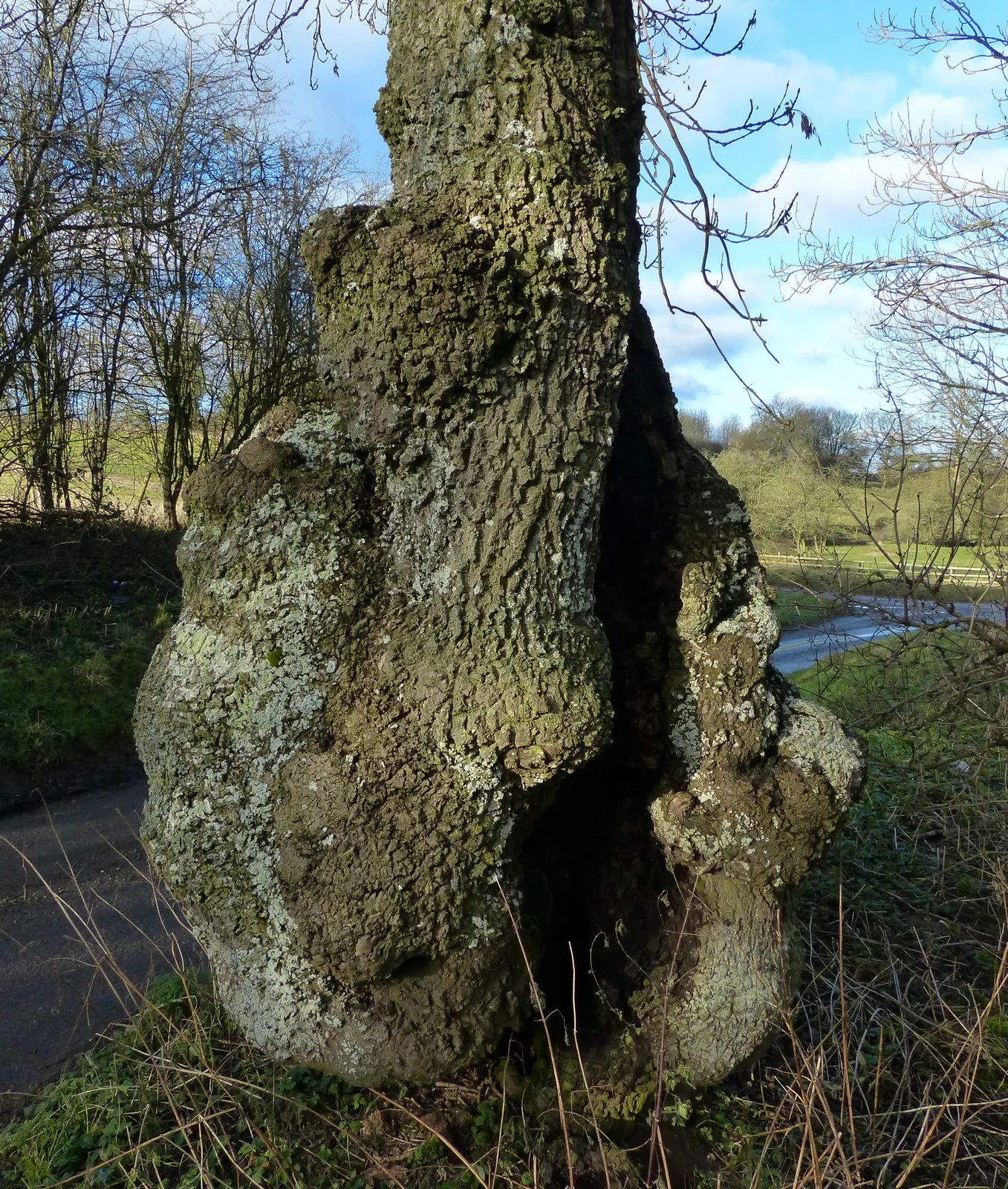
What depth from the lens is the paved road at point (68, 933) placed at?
10.1 ft

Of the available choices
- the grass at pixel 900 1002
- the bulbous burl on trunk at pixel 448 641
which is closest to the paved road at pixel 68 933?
the bulbous burl on trunk at pixel 448 641

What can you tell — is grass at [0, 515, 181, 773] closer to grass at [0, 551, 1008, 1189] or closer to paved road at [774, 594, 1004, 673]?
grass at [0, 551, 1008, 1189]

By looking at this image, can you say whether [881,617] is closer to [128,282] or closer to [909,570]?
[909,570]

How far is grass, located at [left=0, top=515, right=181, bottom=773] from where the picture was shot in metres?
6.38

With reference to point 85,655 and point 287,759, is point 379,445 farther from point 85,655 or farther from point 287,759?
point 85,655

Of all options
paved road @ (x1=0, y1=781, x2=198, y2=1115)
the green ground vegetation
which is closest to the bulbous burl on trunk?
the green ground vegetation

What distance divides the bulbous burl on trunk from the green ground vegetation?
8.3 inches

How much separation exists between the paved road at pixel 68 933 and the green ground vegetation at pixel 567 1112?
0.32 meters

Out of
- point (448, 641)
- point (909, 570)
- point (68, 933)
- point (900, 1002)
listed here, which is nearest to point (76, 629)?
point (68, 933)

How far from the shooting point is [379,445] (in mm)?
2076

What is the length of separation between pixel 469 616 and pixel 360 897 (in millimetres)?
734

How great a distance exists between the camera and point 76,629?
25.5ft

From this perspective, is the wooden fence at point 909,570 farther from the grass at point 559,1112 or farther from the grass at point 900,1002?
the grass at point 559,1112

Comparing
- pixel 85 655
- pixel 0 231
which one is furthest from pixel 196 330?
pixel 85 655
